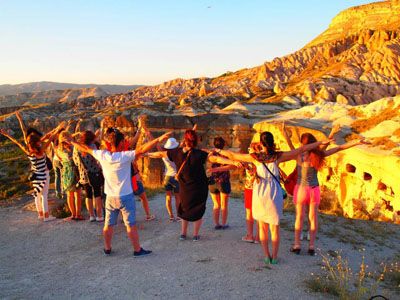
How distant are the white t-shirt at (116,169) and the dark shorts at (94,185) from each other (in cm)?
194

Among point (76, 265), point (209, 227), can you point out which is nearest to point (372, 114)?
point (209, 227)

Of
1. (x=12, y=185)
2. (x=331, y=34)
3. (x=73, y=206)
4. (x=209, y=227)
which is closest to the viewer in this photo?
(x=209, y=227)

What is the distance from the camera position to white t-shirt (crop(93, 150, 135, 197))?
5324mm

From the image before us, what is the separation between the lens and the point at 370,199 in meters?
13.8

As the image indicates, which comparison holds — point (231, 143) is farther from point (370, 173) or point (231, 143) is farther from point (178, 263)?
point (178, 263)

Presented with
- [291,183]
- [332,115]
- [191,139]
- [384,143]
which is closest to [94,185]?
[191,139]

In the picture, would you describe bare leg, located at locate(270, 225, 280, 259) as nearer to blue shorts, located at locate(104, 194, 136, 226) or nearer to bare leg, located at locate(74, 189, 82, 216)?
blue shorts, located at locate(104, 194, 136, 226)

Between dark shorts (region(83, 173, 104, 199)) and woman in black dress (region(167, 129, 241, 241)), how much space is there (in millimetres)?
2192

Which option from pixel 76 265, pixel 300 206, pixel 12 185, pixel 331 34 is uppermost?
pixel 331 34

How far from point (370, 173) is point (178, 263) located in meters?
10.4

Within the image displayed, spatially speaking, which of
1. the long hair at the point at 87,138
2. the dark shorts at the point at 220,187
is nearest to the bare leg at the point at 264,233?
the dark shorts at the point at 220,187

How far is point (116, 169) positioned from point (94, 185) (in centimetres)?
229

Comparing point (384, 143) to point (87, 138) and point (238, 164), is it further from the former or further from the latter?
point (87, 138)

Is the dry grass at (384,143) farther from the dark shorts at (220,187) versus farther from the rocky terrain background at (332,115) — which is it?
the dark shorts at (220,187)
